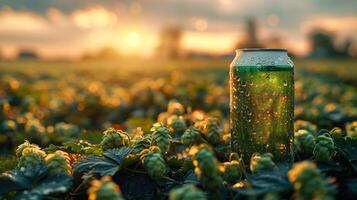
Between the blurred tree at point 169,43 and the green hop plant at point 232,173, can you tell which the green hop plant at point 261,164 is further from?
the blurred tree at point 169,43

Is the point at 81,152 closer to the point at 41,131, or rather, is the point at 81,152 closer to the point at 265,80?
the point at 265,80

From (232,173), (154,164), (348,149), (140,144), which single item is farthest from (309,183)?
(140,144)

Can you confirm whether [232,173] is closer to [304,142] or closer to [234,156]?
[234,156]

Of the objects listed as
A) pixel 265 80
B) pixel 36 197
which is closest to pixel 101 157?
pixel 36 197

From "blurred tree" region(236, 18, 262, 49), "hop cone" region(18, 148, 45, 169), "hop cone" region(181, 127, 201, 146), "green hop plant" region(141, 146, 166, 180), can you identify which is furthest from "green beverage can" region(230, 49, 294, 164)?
"blurred tree" region(236, 18, 262, 49)

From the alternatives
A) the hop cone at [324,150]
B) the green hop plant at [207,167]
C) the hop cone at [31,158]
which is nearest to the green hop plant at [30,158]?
the hop cone at [31,158]

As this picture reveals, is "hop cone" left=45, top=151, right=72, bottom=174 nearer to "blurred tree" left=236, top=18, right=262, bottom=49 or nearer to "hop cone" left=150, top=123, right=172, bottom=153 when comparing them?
"hop cone" left=150, top=123, right=172, bottom=153
